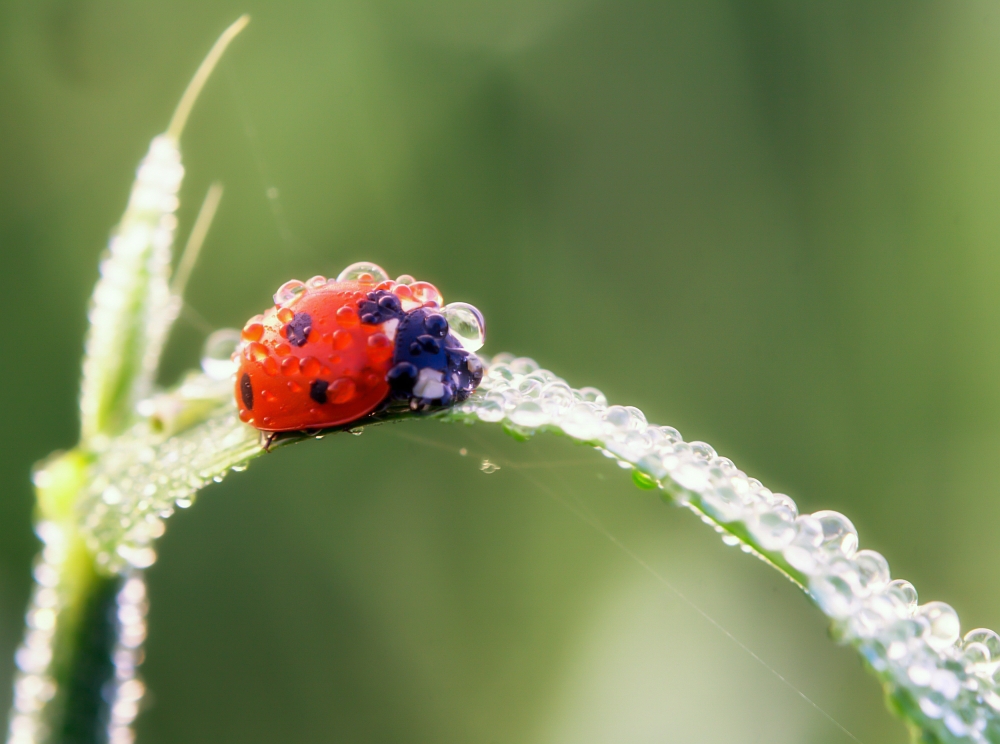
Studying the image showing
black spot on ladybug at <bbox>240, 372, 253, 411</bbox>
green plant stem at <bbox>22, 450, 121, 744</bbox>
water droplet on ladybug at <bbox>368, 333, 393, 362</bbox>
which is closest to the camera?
green plant stem at <bbox>22, 450, 121, 744</bbox>

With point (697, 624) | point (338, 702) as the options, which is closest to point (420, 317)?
point (697, 624)

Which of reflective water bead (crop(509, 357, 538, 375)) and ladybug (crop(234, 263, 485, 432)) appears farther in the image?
ladybug (crop(234, 263, 485, 432))

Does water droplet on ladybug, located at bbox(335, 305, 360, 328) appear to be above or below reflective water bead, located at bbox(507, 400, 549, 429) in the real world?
above

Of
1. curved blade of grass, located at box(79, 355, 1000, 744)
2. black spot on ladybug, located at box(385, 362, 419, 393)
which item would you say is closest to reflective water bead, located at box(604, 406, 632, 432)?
curved blade of grass, located at box(79, 355, 1000, 744)

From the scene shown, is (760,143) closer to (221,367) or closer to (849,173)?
(849,173)

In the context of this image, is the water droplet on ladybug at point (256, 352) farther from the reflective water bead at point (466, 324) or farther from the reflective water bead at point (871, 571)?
the reflective water bead at point (871, 571)

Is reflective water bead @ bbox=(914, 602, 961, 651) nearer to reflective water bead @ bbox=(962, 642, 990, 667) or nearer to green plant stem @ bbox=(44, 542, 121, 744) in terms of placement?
reflective water bead @ bbox=(962, 642, 990, 667)

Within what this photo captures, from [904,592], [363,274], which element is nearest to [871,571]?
[904,592]
